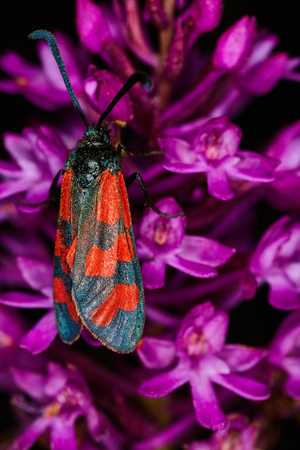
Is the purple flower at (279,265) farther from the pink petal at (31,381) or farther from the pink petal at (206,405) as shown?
the pink petal at (31,381)

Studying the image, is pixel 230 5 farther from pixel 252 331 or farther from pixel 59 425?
pixel 59 425

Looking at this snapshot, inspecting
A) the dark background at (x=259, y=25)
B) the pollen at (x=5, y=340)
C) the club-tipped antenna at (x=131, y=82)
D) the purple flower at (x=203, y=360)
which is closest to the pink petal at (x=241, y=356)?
the purple flower at (x=203, y=360)

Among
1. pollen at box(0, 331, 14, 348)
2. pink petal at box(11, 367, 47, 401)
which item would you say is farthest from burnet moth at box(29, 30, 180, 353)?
pollen at box(0, 331, 14, 348)

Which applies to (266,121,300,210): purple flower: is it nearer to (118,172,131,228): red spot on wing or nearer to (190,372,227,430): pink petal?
(118,172,131,228): red spot on wing

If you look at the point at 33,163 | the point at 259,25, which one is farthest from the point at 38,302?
the point at 259,25

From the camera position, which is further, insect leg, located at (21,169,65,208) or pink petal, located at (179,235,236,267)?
insect leg, located at (21,169,65,208)
